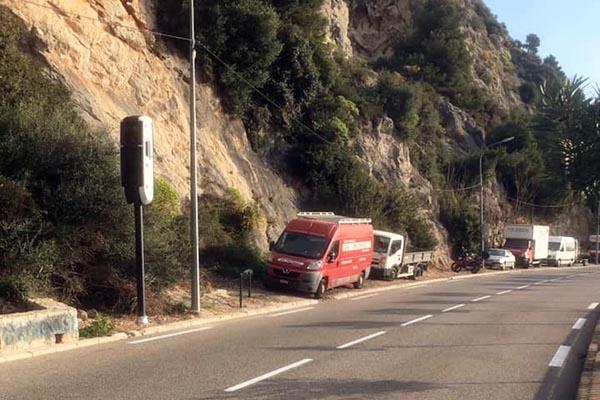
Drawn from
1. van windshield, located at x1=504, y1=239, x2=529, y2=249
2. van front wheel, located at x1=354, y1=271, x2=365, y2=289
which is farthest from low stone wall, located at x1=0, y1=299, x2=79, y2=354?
van windshield, located at x1=504, y1=239, x2=529, y2=249

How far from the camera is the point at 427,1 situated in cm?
7544

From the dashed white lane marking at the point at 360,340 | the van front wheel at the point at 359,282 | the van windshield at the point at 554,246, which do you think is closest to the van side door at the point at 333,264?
the van front wheel at the point at 359,282

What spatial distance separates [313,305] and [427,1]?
6039 cm

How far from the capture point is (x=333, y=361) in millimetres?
10914

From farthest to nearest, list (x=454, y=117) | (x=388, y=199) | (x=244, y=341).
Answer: (x=454, y=117) < (x=388, y=199) < (x=244, y=341)

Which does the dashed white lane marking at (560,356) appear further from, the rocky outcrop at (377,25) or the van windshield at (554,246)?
the rocky outcrop at (377,25)

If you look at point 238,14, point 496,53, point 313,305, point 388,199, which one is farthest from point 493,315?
point 496,53

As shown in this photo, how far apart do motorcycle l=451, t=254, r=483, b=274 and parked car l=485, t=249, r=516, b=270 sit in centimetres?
421

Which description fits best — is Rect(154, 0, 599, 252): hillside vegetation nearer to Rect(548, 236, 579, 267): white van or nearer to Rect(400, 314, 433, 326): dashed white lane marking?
Rect(400, 314, 433, 326): dashed white lane marking

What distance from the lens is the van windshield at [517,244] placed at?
5497 cm

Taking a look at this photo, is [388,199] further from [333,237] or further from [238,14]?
[333,237]

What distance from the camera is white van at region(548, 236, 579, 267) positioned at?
6069 cm

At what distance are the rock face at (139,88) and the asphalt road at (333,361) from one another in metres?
10.1

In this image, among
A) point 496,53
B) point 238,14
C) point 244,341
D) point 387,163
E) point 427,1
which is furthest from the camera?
point 496,53
